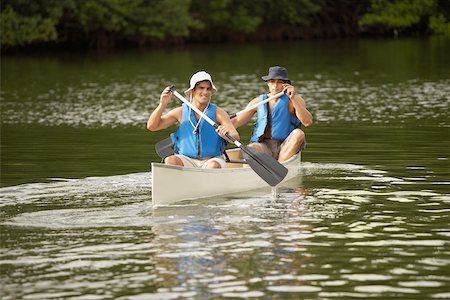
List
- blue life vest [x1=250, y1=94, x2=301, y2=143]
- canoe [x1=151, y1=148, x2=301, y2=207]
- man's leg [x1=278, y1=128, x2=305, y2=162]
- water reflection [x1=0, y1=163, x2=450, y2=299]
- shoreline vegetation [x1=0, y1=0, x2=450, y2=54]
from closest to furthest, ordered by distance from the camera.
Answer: water reflection [x1=0, y1=163, x2=450, y2=299], canoe [x1=151, y1=148, x2=301, y2=207], man's leg [x1=278, y1=128, x2=305, y2=162], blue life vest [x1=250, y1=94, x2=301, y2=143], shoreline vegetation [x1=0, y1=0, x2=450, y2=54]

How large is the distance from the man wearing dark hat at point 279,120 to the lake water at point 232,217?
48 centimetres

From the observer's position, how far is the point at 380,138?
21875 mm

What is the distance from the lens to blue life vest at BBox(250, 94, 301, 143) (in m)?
16.8

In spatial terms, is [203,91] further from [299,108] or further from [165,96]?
[299,108]

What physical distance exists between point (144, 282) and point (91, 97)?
75.3ft

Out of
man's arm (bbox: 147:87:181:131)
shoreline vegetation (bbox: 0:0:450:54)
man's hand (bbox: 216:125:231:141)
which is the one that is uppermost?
man's arm (bbox: 147:87:181:131)

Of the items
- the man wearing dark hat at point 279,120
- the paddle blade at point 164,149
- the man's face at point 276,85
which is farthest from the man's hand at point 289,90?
the paddle blade at point 164,149

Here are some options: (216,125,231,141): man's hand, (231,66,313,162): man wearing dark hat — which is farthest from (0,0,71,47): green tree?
(216,125,231,141): man's hand

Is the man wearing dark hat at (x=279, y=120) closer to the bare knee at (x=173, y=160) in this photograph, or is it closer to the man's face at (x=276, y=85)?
the man's face at (x=276, y=85)

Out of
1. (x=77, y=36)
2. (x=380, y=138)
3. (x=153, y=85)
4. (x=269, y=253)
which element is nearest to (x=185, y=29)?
(x=77, y=36)

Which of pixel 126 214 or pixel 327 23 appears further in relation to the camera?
pixel 327 23

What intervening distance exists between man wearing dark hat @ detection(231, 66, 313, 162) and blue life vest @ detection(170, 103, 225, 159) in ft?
3.83

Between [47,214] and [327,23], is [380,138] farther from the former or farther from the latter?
[327,23]

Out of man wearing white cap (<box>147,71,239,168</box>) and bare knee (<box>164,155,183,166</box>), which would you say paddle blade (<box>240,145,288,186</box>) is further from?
bare knee (<box>164,155,183,166</box>)
